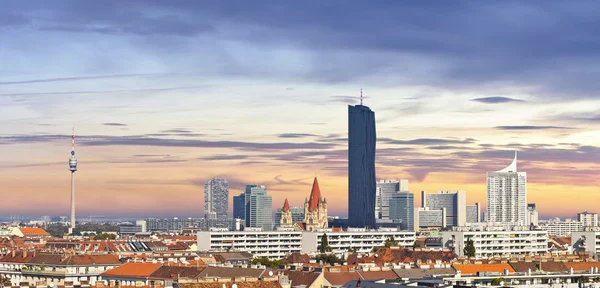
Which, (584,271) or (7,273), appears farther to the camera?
(7,273)

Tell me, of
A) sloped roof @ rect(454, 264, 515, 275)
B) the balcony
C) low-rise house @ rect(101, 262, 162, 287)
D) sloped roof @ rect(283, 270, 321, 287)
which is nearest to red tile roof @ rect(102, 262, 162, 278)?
low-rise house @ rect(101, 262, 162, 287)

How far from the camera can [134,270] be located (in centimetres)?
12356

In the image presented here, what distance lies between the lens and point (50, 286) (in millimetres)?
82125

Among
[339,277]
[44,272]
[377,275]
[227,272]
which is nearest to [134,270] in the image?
[227,272]

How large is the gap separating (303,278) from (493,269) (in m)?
25.8

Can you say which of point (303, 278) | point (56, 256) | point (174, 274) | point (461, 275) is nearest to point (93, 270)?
point (56, 256)

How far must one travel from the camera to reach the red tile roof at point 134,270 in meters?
121

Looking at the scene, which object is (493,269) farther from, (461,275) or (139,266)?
(139,266)

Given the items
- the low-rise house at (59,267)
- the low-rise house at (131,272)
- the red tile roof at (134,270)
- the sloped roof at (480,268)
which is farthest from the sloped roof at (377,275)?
the low-rise house at (59,267)

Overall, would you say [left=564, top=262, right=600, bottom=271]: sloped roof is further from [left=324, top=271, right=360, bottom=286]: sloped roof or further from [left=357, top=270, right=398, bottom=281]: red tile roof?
[left=324, top=271, right=360, bottom=286]: sloped roof

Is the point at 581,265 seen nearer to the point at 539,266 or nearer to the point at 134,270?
the point at 539,266

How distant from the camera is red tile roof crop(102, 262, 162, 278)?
121 meters

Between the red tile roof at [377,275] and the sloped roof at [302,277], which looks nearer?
the sloped roof at [302,277]

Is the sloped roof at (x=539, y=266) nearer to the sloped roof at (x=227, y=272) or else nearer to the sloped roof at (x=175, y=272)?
the sloped roof at (x=227, y=272)
